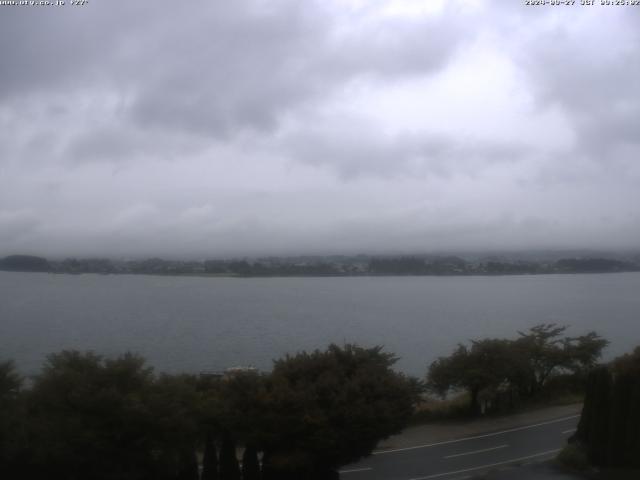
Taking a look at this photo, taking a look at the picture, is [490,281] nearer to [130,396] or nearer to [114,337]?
[114,337]

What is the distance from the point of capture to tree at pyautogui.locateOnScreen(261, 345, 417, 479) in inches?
586

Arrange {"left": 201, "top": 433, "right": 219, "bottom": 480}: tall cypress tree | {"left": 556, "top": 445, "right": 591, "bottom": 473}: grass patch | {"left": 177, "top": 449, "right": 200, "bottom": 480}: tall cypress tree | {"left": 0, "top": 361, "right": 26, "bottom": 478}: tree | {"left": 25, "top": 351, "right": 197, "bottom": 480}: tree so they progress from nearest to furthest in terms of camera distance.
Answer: {"left": 0, "top": 361, "right": 26, "bottom": 478}: tree, {"left": 25, "top": 351, "right": 197, "bottom": 480}: tree, {"left": 177, "top": 449, "right": 200, "bottom": 480}: tall cypress tree, {"left": 201, "top": 433, "right": 219, "bottom": 480}: tall cypress tree, {"left": 556, "top": 445, "right": 591, "bottom": 473}: grass patch

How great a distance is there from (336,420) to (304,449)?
0.92 m

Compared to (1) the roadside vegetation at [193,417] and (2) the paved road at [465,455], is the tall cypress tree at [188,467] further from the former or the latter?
(2) the paved road at [465,455]

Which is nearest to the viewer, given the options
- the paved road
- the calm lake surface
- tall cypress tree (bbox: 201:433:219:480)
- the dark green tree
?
tall cypress tree (bbox: 201:433:219:480)

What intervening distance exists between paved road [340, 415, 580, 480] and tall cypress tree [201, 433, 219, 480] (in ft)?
13.1

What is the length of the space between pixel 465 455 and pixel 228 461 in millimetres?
7510

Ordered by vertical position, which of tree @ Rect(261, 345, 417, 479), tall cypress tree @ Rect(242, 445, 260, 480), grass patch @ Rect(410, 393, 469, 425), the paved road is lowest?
grass patch @ Rect(410, 393, 469, 425)

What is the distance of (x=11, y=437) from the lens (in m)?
12.1

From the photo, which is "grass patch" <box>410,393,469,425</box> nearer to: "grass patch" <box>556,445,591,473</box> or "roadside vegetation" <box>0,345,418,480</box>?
"grass patch" <box>556,445,591,473</box>

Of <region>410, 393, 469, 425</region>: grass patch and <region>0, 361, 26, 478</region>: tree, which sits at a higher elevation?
<region>0, 361, 26, 478</region>: tree

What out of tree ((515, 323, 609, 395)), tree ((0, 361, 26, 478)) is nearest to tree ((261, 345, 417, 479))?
tree ((0, 361, 26, 478))

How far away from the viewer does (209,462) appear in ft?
48.8

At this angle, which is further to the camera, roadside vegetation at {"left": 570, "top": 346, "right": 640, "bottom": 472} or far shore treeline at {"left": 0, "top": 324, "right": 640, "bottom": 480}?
roadside vegetation at {"left": 570, "top": 346, "right": 640, "bottom": 472}
